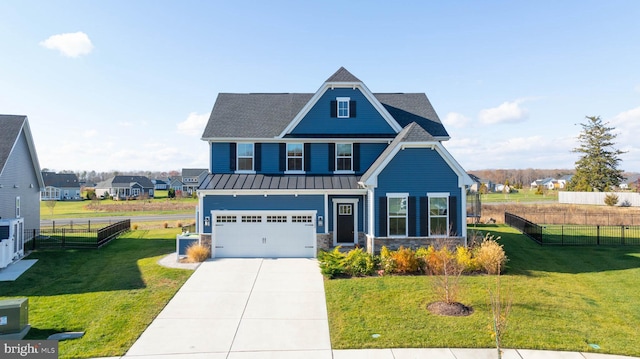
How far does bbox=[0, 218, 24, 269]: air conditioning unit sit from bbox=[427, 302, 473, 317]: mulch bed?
18.1 m

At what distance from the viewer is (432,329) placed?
33.0ft

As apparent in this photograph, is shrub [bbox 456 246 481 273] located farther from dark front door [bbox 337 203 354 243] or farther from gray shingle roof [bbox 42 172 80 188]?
gray shingle roof [bbox 42 172 80 188]

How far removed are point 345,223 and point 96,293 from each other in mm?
11510

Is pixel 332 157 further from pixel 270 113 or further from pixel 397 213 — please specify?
pixel 397 213

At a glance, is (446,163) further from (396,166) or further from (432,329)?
(432,329)

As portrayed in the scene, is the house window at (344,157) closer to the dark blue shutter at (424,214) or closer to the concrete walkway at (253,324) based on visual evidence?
the dark blue shutter at (424,214)

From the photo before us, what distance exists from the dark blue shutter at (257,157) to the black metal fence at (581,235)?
16.0m

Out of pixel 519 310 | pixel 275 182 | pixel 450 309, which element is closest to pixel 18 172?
pixel 275 182

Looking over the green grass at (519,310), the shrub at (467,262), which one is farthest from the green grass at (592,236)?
the shrub at (467,262)

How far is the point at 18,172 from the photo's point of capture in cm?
2266

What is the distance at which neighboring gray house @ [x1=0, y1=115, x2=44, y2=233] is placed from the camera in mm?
20516

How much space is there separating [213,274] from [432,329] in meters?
9.28

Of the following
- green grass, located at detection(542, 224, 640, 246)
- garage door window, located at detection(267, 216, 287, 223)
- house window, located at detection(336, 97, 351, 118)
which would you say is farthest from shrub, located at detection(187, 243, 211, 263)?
green grass, located at detection(542, 224, 640, 246)

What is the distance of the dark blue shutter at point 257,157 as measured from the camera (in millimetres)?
20766
